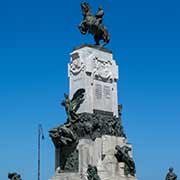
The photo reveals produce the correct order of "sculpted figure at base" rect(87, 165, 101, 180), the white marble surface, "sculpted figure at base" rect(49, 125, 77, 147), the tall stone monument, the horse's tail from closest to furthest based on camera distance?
"sculpted figure at base" rect(87, 165, 101, 180)
the tall stone monument
"sculpted figure at base" rect(49, 125, 77, 147)
the white marble surface
the horse's tail

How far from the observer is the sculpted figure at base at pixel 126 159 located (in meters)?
27.0

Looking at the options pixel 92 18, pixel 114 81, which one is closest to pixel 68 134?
pixel 114 81

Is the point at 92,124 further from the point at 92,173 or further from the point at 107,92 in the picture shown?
the point at 92,173

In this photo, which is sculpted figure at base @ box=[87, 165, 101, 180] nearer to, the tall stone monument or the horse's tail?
the tall stone monument

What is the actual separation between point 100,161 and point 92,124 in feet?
7.05

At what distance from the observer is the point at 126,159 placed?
27.1 m

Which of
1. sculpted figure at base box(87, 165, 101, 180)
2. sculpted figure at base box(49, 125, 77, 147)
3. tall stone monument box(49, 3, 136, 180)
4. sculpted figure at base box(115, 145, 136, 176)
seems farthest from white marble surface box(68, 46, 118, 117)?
sculpted figure at base box(87, 165, 101, 180)

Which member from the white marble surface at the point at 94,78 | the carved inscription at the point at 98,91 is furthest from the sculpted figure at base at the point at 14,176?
the carved inscription at the point at 98,91

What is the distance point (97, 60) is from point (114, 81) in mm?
1818

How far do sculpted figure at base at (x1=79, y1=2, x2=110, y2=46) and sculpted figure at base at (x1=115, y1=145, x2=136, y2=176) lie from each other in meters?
7.14

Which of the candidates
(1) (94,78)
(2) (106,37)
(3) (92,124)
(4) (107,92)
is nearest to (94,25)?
(2) (106,37)

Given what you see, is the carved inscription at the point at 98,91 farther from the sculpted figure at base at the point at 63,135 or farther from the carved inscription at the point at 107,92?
the sculpted figure at base at the point at 63,135

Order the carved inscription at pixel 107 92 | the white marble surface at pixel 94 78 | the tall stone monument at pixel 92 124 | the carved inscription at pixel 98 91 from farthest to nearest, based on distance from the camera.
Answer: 1. the carved inscription at pixel 107 92
2. the carved inscription at pixel 98 91
3. the white marble surface at pixel 94 78
4. the tall stone monument at pixel 92 124

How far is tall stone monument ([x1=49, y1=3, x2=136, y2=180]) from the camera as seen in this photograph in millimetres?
26344
